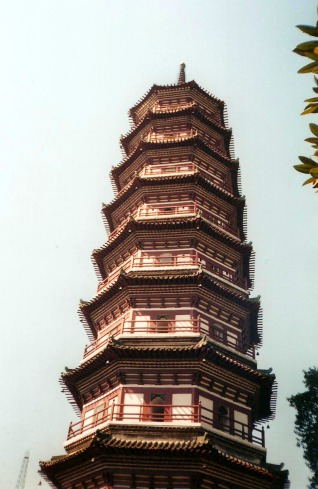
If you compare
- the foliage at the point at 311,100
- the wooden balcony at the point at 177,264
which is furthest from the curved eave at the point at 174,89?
the foliage at the point at 311,100

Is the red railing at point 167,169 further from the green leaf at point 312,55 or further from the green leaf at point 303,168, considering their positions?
the green leaf at point 312,55

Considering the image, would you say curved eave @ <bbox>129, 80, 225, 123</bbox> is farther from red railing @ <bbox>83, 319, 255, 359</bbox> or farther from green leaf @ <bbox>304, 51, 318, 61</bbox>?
green leaf @ <bbox>304, 51, 318, 61</bbox>

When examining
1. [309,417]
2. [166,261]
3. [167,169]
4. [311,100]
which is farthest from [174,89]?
[311,100]

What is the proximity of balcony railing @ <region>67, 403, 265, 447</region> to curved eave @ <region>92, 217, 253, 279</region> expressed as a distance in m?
8.60

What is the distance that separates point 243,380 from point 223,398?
3.76 ft

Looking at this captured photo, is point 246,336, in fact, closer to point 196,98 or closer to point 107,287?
point 107,287

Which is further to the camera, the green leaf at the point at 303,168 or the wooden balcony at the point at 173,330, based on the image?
the wooden balcony at the point at 173,330

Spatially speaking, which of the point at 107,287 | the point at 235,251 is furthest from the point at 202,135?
the point at 107,287

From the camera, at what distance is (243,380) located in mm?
20688

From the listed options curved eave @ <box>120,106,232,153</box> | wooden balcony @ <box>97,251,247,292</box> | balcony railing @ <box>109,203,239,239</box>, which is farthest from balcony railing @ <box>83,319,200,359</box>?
curved eave @ <box>120,106,232,153</box>

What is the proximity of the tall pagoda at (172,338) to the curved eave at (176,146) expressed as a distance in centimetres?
6

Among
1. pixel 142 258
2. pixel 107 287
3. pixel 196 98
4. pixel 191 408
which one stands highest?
pixel 196 98

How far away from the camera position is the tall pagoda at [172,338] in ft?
56.5

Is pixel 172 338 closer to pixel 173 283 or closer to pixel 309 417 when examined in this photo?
pixel 173 283
